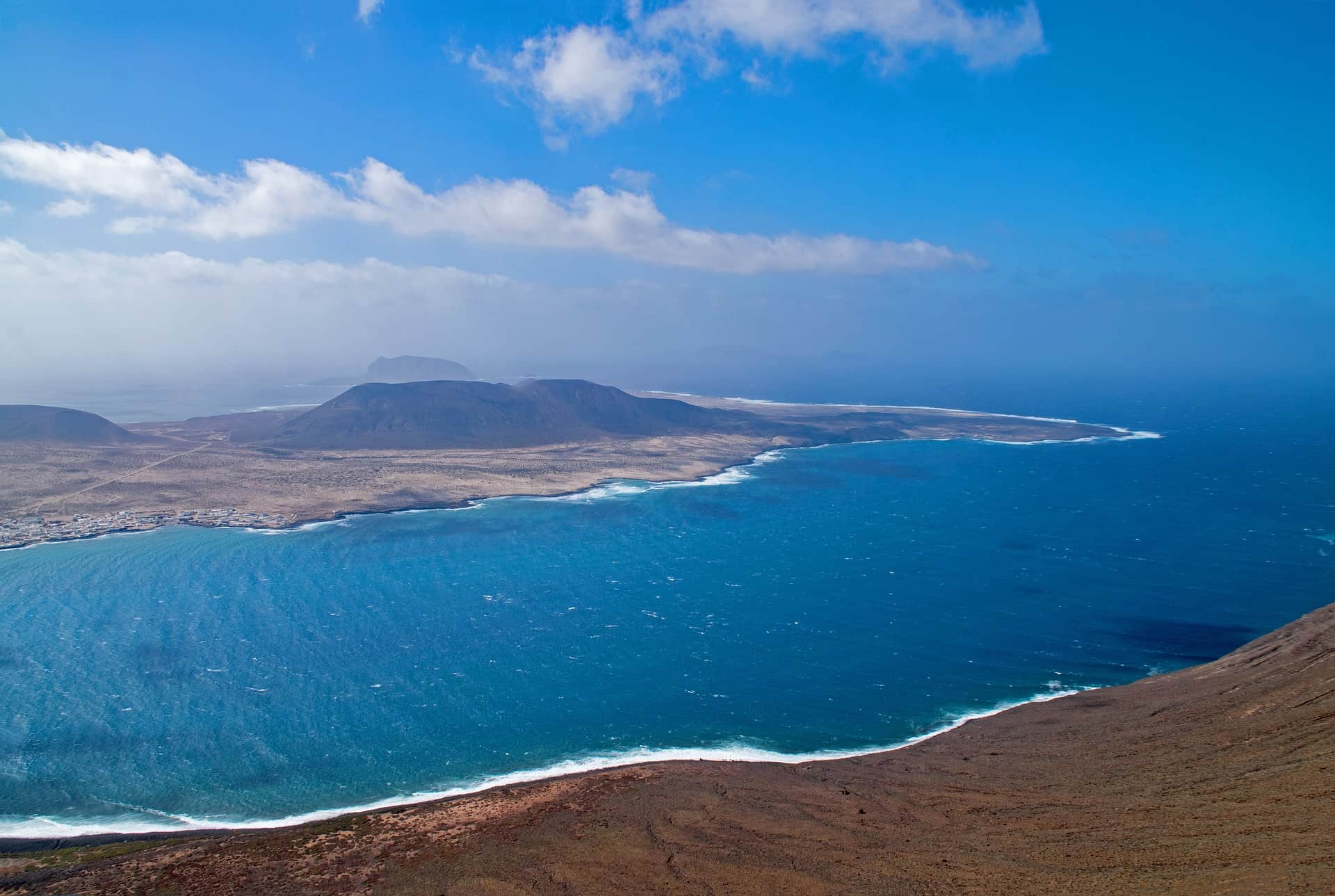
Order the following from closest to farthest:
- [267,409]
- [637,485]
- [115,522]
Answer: [115,522] < [637,485] < [267,409]

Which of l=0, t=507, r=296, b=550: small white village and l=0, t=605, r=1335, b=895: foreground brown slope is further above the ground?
l=0, t=507, r=296, b=550: small white village

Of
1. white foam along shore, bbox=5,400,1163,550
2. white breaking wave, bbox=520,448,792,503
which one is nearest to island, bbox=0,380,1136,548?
white foam along shore, bbox=5,400,1163,550

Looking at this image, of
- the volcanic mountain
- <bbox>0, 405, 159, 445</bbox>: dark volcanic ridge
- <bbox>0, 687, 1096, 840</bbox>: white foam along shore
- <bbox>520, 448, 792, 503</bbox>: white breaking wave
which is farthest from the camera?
the volcanic mountain

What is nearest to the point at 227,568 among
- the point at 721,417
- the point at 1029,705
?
the point at 1029,705

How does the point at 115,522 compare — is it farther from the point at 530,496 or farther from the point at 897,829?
the point at 897,829

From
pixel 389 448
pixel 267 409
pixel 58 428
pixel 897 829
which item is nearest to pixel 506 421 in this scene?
pixel 389 448

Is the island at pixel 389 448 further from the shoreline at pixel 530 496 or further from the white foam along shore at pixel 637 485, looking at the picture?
the white foam along shore at pixel 637 485

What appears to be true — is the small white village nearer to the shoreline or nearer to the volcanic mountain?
the shoreline

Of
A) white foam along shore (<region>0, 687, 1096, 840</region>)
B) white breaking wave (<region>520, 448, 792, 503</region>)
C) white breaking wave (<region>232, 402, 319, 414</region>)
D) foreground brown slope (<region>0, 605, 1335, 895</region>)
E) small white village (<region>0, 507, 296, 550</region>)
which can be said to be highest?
white breaking wave (<region>232, 402, 319, 414</region>)
